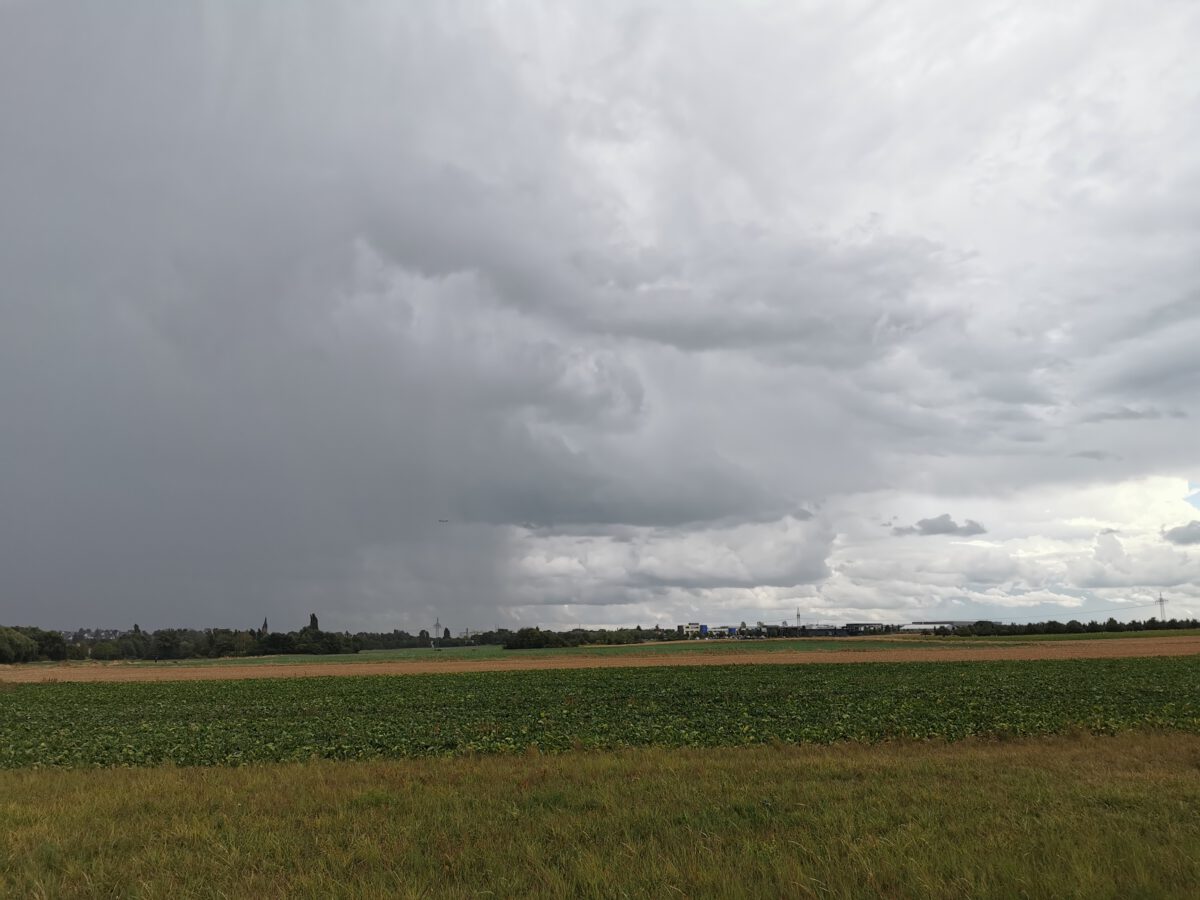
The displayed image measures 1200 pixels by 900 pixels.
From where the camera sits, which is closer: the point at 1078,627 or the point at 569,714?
the point at 569,714

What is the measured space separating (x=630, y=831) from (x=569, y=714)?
2276 centimetres

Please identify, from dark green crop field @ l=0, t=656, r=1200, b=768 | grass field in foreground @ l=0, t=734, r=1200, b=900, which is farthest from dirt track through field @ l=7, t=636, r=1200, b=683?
grass field in foreground @ l=0, t=734, r=1200, b=900

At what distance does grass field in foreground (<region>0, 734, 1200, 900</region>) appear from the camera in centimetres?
764

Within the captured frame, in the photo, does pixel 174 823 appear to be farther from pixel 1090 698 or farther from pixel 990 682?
pixel 990 682

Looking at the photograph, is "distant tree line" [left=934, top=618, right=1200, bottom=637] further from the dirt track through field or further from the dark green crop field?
the dark green crop field

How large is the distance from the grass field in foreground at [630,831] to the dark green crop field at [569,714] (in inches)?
282

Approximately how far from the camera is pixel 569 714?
31.7 meters

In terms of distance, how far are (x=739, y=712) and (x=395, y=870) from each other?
24.7m

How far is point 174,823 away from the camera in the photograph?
11.2 metres

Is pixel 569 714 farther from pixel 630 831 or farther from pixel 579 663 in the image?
pixel 579 663

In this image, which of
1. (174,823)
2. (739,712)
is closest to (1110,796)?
(174,823)

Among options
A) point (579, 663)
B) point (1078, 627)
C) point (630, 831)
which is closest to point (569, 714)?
point (630, 831)

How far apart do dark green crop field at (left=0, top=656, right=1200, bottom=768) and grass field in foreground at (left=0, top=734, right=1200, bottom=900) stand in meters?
7.17

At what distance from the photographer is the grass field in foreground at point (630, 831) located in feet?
25.1
